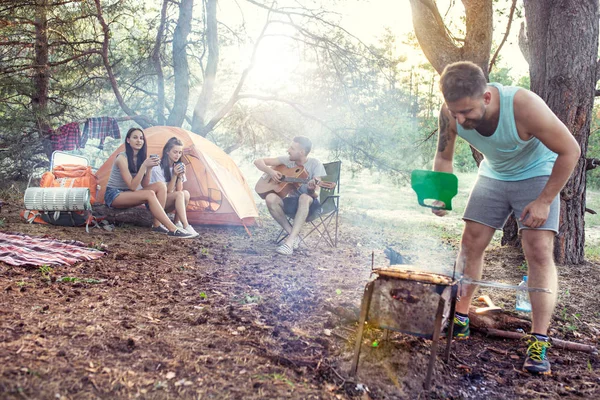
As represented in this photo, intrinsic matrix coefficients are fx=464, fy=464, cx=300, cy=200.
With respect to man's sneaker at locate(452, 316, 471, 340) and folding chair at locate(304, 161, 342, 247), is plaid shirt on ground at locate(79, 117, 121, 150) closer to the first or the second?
folding chair at locate(304, 161, 342, 247)

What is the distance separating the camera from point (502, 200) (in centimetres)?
265

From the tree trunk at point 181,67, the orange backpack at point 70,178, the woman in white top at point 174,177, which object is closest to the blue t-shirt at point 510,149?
the woman in white top at point 174,177

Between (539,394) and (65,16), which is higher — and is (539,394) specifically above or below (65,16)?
below

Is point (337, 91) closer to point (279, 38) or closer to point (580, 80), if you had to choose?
point (279, 38)

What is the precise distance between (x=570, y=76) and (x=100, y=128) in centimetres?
744

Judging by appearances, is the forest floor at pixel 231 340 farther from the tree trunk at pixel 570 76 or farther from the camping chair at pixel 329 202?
the camping chair at pixel 329 202

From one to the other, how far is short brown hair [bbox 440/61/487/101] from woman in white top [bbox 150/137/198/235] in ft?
13.7

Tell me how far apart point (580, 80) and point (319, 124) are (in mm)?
5987

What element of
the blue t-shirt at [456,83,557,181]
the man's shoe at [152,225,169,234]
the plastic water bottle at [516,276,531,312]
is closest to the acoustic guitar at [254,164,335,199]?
the man's shoe at [152,225,169,234]

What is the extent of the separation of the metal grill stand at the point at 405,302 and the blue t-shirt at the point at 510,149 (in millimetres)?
757

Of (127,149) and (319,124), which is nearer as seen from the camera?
(127,149)

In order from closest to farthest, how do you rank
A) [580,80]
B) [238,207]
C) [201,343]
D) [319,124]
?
[201,343]
[580,80]
[238,207]
[319,124]

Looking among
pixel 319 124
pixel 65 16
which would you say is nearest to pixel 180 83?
pixel 65 16

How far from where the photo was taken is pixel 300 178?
5477 millimetres
